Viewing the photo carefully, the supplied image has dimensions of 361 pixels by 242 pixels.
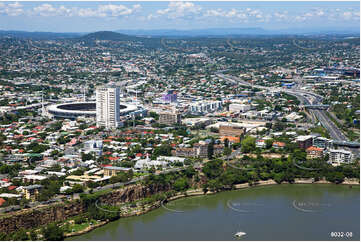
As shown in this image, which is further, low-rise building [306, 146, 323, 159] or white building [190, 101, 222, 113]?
white building [190, 101, 222, 113]

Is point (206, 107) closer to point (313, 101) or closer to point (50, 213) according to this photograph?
point (313, 101)

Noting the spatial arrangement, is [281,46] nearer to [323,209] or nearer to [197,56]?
[197,56]

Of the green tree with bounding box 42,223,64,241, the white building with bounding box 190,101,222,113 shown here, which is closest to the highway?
the white building with bounding box 190,101,222,113

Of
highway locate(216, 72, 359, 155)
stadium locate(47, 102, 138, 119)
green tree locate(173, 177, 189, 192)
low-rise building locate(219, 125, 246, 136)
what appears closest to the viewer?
green tree locate(173, 177, 189, 192)

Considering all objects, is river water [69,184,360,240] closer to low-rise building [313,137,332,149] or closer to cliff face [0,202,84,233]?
cliff face [0,202,84,233]

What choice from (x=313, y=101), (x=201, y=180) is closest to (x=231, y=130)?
(x=201, y=180)

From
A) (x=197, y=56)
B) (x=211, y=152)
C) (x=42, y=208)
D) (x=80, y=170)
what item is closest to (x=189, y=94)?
(x=211, y=152)

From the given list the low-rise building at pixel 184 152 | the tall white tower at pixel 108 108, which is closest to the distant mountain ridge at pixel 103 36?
the tall white tower at pixel 108 108
